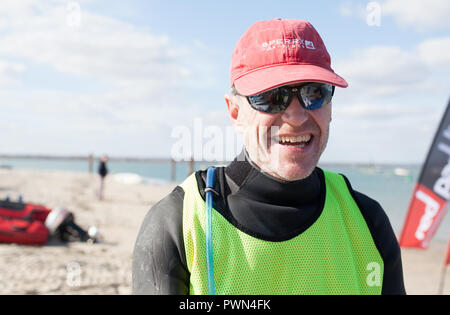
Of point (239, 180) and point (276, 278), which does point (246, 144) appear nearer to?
point (239, 180)

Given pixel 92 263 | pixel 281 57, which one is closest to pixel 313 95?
pixel 281 57

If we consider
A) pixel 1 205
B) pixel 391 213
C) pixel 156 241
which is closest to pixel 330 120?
pixel 156 241

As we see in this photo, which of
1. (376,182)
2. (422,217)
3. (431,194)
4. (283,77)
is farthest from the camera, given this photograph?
(376,182)

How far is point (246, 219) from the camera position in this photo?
4.67ft

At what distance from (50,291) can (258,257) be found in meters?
5.05

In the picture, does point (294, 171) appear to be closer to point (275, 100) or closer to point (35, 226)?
point (275, 100)

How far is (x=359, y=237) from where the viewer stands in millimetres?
1513

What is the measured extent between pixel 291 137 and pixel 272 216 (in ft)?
1.07

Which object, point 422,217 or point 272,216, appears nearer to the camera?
point 272,216

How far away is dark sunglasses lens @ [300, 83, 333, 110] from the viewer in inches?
53.9

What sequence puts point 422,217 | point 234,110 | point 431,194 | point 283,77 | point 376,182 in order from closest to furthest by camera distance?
point 283,77 → point 234,110 → point 431,194 → point 422,217 → point 376,182

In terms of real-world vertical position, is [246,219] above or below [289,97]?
below

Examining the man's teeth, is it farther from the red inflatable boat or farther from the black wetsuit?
the red inflatable boat

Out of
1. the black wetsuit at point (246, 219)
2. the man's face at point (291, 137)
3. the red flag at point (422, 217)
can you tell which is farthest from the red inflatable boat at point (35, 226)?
the man's face at point (291, 137)
